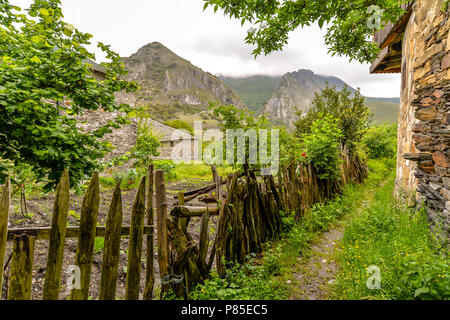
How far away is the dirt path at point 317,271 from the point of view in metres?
2.49

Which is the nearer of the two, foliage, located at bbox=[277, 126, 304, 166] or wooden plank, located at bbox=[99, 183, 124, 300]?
wooden plank, located at bbox=[99, 183, 124, 300]

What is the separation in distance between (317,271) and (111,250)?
2.62 metres

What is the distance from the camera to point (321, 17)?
2.34 m

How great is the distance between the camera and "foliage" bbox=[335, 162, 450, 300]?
1652 mm

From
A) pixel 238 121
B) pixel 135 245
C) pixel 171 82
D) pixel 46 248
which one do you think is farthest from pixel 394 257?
pixel 171 82

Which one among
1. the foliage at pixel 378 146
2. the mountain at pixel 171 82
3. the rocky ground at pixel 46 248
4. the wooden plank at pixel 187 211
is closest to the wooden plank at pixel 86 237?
the rocky ground at pixel 46 248

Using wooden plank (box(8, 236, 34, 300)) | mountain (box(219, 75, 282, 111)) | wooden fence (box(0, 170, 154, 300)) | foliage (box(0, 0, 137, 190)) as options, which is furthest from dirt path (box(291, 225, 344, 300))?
mountain (box(219, 75, 282, 111))

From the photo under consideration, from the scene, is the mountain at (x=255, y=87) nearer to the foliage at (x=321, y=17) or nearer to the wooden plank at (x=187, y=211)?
the foliage at (x=321, y=17)

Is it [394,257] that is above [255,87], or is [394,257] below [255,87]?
below

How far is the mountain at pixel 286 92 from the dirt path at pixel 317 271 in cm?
9772

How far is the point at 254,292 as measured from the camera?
7.53 ft

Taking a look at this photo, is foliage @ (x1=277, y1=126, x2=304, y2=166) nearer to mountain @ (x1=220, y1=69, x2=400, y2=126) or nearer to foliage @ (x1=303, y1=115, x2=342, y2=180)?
foliage @ (x1=303, y1=115, x2=342, y2=180)

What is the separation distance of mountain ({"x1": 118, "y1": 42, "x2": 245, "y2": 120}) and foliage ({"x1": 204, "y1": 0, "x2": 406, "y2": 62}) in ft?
250

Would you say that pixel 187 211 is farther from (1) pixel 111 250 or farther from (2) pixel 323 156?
(2) pixel 323 156
